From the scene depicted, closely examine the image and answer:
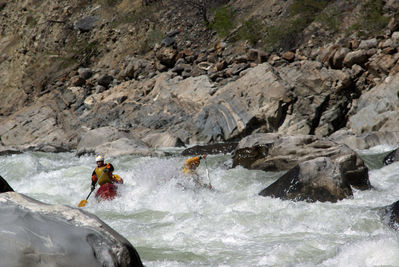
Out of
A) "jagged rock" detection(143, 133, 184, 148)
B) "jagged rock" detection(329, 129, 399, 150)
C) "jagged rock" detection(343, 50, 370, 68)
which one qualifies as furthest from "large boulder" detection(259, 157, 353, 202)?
"jagged rock" detection(343, 50, 370, 68)

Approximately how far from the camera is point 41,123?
20.4 m

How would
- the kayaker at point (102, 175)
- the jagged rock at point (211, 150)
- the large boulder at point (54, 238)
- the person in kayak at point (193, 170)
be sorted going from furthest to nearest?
the jagged rock at point (211, 150) → the kayaker at point (102, 175) → the person in kayak at point (193, 170) → the large boulder at point (54, 238)

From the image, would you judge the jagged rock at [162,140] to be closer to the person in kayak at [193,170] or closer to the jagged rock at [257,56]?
the jagged rock at [257,56]

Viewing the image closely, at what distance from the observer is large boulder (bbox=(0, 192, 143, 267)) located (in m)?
3.03

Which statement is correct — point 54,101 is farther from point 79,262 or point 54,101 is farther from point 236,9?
point 79,262

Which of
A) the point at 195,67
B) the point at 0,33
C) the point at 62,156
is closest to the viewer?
the point at 62,156

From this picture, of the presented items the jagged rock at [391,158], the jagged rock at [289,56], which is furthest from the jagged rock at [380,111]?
the jagged rock at [289,56]

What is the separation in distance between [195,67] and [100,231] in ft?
54.8

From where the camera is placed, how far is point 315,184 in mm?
7160

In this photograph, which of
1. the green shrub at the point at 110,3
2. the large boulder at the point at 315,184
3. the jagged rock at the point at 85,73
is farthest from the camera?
the green shrub at the point at 110,3

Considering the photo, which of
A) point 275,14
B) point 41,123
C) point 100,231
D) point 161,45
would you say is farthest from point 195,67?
point 100,231

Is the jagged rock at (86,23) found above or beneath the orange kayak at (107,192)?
above

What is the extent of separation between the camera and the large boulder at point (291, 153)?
8.29m

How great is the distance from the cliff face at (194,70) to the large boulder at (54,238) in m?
11.3
